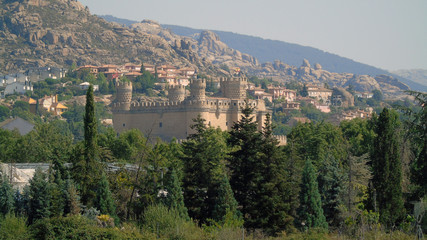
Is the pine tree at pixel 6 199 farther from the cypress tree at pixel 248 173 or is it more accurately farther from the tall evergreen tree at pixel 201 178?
the cypress tree at pixel 248 173

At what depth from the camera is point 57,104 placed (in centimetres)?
12325

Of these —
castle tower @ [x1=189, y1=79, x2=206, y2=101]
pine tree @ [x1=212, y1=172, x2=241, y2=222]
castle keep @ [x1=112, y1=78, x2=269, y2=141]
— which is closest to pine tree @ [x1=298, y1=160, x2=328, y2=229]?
pine tree @ [x1=212, y1=172, x2=241, y2=222]

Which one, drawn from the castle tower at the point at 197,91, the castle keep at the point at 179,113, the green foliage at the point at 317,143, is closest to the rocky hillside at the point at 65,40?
the castle keep at the point at 179,113

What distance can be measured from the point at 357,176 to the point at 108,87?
327 ft

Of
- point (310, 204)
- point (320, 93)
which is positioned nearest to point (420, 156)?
point (310, 204)

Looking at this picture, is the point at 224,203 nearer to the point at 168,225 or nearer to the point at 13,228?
the point at 168,225

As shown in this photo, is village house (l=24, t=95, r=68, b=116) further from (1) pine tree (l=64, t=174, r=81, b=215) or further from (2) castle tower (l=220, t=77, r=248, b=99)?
(1) pine tree (l=64, t=174, r=81, b=215)

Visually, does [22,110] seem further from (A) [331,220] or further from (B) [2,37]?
(A) [331,220]

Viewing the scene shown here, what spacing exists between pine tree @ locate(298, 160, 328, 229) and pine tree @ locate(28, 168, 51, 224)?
1062 centimetres

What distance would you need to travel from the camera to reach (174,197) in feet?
107

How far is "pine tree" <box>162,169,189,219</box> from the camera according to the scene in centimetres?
3256

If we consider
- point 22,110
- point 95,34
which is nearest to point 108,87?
point 22,110

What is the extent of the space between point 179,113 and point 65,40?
91.0m

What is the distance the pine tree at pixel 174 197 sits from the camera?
32.6 metres
